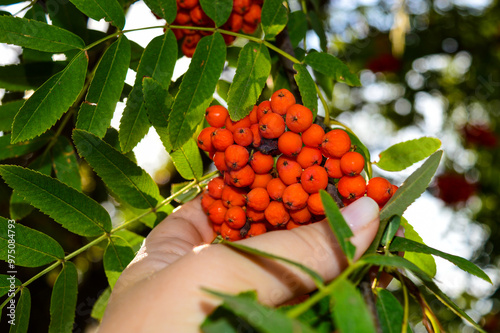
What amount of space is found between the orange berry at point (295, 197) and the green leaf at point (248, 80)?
0.29 metres

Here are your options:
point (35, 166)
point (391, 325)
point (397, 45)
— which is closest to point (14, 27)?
point (35, 166)

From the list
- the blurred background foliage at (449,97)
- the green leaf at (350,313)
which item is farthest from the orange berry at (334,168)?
the blurred background foliage at (449,97)

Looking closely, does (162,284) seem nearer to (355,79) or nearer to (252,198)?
(252,198)

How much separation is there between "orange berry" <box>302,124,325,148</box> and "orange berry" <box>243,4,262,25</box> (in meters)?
0.73

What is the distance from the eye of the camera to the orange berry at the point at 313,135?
4.77 feet

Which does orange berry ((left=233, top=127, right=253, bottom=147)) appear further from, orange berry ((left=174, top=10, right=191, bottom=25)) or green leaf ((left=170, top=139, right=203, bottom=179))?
orange berry ((left=174, top=10, right=191, bottom=25))

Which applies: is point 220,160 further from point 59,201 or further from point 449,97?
point 449,97

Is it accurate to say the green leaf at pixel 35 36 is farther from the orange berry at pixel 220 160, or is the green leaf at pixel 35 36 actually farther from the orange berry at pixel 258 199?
the orange berry at pixel 258 199

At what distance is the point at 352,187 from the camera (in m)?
1.44

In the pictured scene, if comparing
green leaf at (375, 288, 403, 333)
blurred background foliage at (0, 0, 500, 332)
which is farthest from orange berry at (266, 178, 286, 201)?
blurred background foliage at (0, 0, 500, 332)

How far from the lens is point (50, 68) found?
1885 mm

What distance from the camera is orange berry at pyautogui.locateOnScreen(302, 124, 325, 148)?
57.2 inches

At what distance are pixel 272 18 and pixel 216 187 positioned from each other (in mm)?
660

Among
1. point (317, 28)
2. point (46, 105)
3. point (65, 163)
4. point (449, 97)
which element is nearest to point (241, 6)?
point (317, 28)
